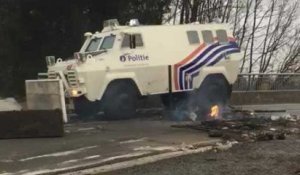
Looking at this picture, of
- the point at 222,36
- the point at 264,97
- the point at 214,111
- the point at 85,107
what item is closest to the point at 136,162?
the point at 85,107

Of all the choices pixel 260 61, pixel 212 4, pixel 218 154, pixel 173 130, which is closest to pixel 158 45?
pixel 173 130

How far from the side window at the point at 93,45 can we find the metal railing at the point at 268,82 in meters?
9.11

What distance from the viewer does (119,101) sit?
59.7ft

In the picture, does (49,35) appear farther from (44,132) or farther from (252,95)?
(44,132)

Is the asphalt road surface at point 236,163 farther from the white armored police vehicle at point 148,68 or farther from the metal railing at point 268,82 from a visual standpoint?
the metal railing at point 268,82

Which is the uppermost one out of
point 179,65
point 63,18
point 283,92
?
point 63,18

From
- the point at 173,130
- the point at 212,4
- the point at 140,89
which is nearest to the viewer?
the point at 173,130

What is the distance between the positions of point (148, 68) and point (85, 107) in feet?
6.98

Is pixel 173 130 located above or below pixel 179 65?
below

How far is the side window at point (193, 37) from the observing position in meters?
19.9

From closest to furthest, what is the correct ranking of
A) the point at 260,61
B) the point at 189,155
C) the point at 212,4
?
1. the point at 189,155
2. the point at 212,4
3. the point at 260,61

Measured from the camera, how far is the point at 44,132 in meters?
13.5

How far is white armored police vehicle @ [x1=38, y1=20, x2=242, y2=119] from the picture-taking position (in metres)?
→ 17.8

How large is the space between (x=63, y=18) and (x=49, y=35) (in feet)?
2.76
